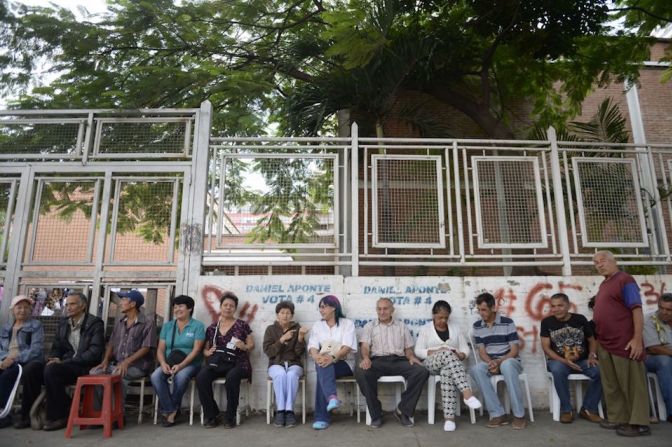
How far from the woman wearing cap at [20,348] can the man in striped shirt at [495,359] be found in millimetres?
4679

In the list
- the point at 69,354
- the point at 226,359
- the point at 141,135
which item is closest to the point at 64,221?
the point at 141,135

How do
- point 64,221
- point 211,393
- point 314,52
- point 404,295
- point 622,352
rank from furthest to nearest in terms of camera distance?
point 314,52 → point 64,221 → point 404,295 → point 211,393 → point 622,352

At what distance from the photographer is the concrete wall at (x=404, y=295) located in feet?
18.5

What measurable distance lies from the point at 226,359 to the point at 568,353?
3.67 metres

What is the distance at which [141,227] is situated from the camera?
19.8 ft

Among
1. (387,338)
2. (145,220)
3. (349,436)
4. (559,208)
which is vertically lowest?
(349,436)

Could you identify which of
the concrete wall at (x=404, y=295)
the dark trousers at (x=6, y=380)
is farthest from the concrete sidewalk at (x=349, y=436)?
the concrete wall at (x=404, y=295)

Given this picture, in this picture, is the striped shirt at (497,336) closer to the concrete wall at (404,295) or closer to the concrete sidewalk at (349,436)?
the concrete wall at (404,295)

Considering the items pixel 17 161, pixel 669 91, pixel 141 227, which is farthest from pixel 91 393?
pixel 669 91

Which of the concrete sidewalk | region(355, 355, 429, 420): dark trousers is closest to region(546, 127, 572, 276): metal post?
the concrete sidewalk

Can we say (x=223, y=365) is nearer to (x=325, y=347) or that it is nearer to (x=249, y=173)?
(x=325, y=347)

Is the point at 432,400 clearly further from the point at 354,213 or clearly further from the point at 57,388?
the point at 57,388

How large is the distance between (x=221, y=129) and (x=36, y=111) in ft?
9.69

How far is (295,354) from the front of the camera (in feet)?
16.9
